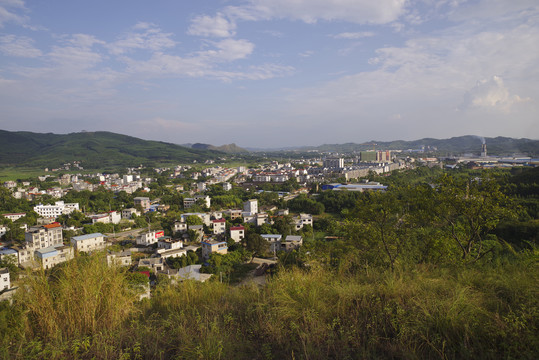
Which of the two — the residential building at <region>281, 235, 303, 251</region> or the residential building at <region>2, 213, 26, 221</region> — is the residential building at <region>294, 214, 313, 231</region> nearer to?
the residential building at <region>281, 235, 303, 251</region>

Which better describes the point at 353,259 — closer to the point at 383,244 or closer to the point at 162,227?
the point at 383,244

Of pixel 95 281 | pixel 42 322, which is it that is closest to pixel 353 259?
pixel 95 281

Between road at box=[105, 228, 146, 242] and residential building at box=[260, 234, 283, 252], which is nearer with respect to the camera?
residential building at box=[260, 234, 283, 252]

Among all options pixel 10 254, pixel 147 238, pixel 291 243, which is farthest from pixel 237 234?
pixel 10 254

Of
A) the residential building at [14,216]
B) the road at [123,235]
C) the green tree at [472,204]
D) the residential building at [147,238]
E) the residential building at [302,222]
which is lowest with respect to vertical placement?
the road at [123,235]

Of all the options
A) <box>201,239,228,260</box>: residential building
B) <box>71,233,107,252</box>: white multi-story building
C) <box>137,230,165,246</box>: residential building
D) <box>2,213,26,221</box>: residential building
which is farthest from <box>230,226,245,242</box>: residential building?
<box>2,213,26,221</box>: residential building

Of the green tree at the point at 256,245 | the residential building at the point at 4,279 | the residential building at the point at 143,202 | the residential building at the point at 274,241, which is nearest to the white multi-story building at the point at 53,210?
the residential building at the point at 143,202

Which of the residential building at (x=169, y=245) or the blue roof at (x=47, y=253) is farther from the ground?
the blue roof at (x=47, y=253)

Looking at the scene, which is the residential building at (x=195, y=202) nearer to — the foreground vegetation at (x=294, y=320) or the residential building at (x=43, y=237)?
the residential building at (x=43, y=237)
